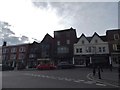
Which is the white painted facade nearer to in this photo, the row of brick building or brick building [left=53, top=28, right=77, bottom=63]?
the row of brick building

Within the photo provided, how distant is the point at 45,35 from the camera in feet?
197

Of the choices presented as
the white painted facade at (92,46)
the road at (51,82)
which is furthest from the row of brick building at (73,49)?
the road at (51,82)

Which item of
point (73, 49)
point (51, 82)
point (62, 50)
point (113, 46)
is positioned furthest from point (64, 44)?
point (51, 82)

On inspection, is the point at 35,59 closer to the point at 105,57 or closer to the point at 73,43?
the point at 73,43

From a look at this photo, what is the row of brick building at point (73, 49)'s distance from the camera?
158ft

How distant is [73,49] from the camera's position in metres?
53.0

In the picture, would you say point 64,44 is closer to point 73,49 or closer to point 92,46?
point 73,49

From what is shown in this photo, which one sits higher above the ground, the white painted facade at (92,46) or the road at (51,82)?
the white painted facade at (92,46)

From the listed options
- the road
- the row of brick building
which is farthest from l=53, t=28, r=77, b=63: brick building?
the road

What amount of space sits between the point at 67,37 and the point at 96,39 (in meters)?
9.68

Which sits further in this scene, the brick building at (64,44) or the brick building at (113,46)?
the brick building at (64,44)

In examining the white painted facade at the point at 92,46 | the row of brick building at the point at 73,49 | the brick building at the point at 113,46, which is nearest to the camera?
the brick building at the point at 113,46

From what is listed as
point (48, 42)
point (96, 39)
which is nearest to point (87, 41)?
point (96, 39)

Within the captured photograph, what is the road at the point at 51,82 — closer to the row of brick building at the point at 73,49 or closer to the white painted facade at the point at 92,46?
the row of brick building at the point at 73,49
